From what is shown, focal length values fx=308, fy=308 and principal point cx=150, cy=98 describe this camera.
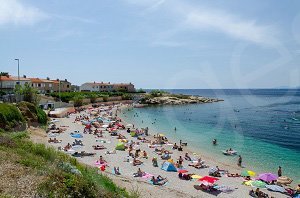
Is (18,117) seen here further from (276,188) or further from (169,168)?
(276,188)

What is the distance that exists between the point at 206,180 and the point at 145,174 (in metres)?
4.99

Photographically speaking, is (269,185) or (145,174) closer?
(269,185)

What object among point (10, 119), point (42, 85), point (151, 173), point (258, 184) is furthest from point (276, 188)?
point (42, 85)

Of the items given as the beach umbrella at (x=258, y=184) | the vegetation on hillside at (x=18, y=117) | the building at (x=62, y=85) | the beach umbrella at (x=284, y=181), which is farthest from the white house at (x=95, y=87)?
the beach umbrella at (x=258, y=184)

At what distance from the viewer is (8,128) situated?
30.7 m

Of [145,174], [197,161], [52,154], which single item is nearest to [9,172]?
[52,154]

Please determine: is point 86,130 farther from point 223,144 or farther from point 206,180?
point 206,180

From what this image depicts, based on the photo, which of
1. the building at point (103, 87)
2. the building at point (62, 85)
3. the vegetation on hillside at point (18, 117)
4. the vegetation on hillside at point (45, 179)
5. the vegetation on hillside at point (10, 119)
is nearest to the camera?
the vegetation on hillside at point (45, 179)

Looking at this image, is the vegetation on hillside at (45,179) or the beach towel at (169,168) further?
the beach towel at (169,168)

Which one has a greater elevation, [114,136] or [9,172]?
[9,172]

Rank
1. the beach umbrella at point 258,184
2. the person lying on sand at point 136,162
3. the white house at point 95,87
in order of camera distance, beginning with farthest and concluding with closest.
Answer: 1. the white house at point 95,87
2. the person lying on sand at point 136,162
3. the beach umbrella at point 258,184

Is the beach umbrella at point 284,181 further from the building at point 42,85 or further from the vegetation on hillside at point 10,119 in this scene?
the building at point 42,85

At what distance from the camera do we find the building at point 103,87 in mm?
120062

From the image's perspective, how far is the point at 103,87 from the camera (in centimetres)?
12244
